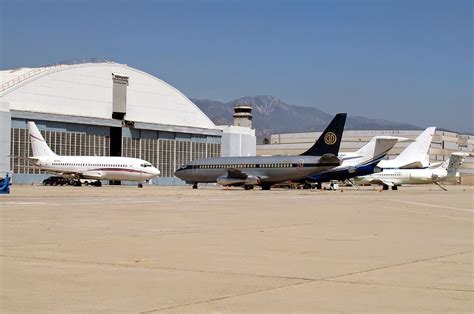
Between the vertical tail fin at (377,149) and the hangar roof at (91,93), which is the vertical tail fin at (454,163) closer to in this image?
the vertical tail fin at (377,149)

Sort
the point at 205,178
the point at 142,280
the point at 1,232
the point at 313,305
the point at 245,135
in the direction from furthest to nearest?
the point at 245,135 → the point at 205,178 → the point at 1,232 → the point at 142,280 → the point at 313,305

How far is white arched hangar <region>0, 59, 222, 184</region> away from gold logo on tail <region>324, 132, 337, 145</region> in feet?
106

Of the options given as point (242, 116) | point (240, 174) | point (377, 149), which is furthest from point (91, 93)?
point (377, 149)

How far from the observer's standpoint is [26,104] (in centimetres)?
8500

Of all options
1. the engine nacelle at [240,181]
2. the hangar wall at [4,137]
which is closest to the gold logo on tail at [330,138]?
the engine nacelle at [240,181]

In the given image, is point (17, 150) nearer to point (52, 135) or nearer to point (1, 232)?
point (52, 135)

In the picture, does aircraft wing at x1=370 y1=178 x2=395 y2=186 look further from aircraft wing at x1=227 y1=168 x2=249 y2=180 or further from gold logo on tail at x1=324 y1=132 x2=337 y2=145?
aircraft wing at x1=227 y1=168 x2=249 y2=180

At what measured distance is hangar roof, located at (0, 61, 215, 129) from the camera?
283 ft

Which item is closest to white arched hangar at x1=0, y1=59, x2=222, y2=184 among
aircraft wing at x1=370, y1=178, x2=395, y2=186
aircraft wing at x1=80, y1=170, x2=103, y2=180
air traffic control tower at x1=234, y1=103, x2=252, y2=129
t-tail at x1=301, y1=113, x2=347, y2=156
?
aircraft wing at x1=80, y1=170, x2=103, y2=180

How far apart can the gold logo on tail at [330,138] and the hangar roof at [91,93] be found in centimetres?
3328

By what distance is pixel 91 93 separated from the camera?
9262 centimetres

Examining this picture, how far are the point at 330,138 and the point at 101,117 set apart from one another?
34.4m

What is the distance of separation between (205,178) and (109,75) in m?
23.6

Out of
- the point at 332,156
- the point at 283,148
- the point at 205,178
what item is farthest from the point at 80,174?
the point at 283,148
